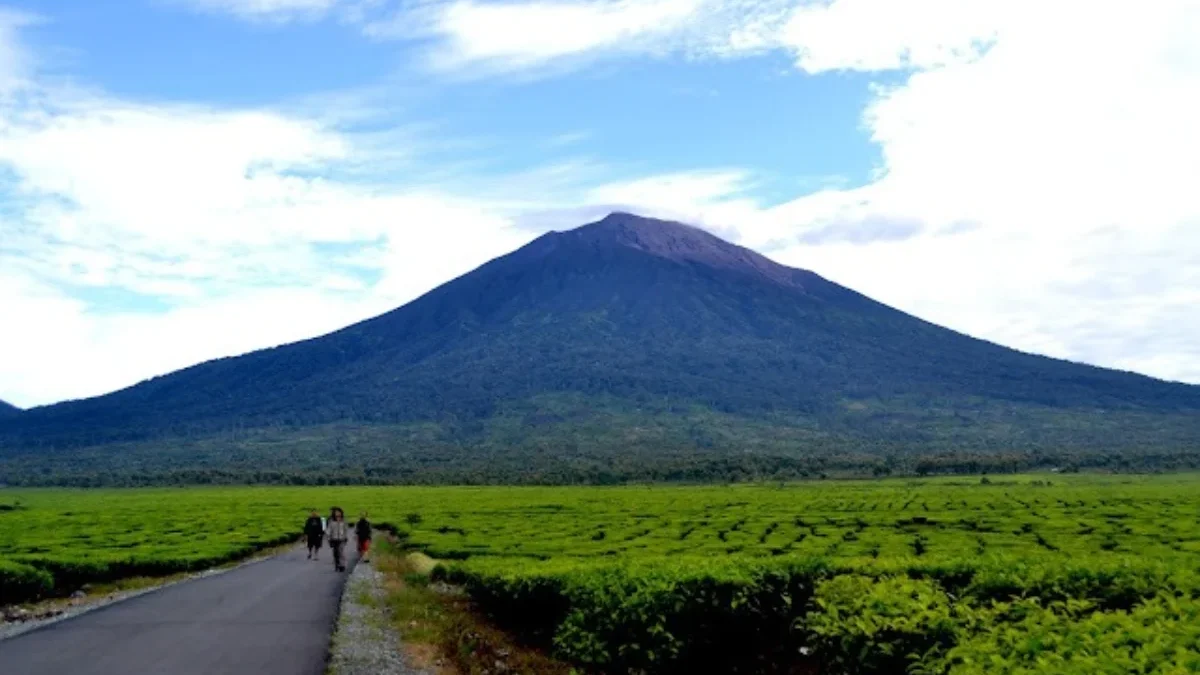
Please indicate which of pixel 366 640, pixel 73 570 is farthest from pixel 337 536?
pixel 366 640

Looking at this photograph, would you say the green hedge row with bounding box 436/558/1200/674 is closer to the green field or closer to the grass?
the green field

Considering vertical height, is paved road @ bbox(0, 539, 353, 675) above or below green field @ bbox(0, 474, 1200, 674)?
below

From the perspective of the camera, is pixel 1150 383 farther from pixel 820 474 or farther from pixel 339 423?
pixel 339 423

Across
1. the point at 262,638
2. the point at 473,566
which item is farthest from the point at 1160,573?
the point at 473,566

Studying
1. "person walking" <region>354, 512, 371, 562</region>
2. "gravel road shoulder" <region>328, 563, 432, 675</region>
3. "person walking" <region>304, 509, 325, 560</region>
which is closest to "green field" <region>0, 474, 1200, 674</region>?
"gravel road shoulder" <region>328, 563, 432, 675</region>

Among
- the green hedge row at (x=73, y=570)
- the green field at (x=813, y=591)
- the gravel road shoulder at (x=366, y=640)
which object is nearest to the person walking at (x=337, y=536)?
the green field at (x=813, y=591)

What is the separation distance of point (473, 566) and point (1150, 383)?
686ft

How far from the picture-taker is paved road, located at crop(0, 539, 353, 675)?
12445 millimetres

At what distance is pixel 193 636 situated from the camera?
582 inches

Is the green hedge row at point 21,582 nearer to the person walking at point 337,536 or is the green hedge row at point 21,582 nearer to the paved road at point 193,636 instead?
the paved road at point 193,636

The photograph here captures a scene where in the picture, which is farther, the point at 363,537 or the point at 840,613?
the point at 363,537

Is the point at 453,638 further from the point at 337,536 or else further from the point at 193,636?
the point at 337,536

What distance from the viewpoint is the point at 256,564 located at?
Answer: 30.2 metres

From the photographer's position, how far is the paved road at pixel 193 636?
12445mm
